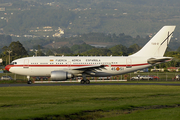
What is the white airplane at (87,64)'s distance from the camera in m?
47.8

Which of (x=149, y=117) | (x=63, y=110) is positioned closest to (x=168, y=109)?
(x=149, y=117)

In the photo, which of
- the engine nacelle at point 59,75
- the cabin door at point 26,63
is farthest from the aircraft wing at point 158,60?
the cabin door at point 26,63

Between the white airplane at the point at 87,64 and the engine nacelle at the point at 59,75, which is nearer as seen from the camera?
the engine nacelle at the point at 59,75

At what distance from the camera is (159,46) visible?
1981 inches

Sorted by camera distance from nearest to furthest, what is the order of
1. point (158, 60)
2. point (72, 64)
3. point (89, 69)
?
point (89, 69), point (72, 64), point (158, 60)

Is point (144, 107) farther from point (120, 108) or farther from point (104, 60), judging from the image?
point (104, 60)

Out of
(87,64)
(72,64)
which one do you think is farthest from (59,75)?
(87,64)

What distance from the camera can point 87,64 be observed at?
48406mm

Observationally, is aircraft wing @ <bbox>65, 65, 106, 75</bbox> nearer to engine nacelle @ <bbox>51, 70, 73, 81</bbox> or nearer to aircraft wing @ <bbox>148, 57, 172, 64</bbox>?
engine nacelle @ <bbox>51, 70, 73, 81</bbox>

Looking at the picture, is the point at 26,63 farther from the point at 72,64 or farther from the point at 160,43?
the point at 160,43

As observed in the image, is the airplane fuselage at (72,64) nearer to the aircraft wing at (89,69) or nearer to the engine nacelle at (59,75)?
the aircraft wing at (89,69)

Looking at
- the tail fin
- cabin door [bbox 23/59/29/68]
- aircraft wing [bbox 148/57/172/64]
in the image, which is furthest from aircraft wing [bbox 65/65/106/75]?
the tail fin

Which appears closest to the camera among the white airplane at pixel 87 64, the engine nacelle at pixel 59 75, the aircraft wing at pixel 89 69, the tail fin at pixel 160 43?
the engine nacelle at pixel 59 75

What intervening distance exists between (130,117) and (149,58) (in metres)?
31.8
